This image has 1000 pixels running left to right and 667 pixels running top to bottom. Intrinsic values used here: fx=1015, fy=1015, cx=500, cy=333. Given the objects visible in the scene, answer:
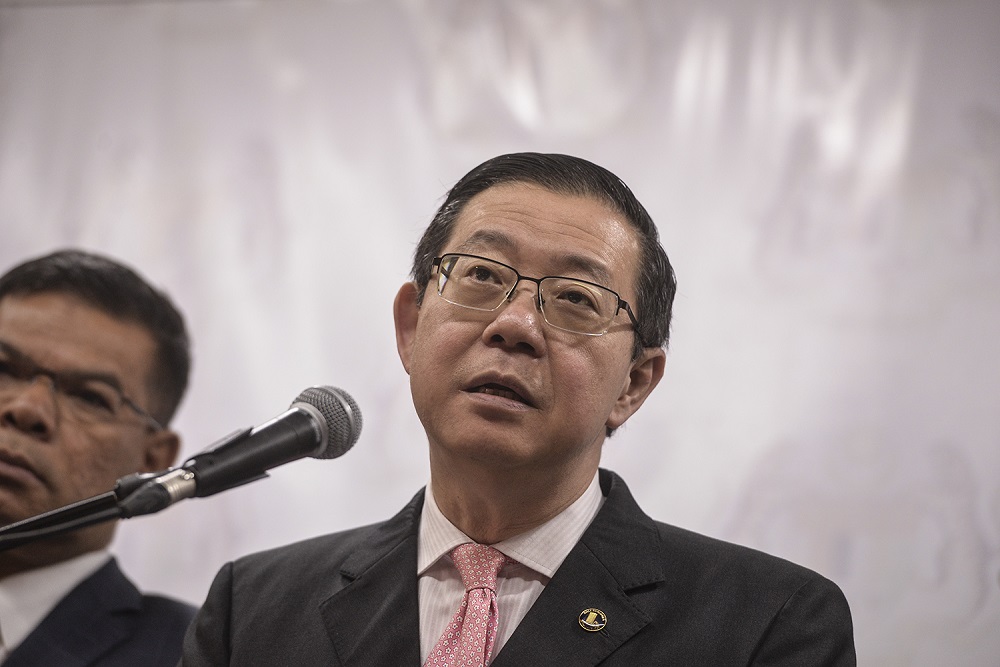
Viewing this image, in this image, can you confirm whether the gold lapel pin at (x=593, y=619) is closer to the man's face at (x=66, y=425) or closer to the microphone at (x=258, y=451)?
the microphone at (x=258, y=451)

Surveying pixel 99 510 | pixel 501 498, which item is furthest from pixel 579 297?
pixel 99 510

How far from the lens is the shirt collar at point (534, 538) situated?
6.23ft

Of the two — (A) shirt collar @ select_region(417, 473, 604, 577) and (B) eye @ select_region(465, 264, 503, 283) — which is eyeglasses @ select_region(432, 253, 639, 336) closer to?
(B) eye @ select_region(465, 264, 503, 283)

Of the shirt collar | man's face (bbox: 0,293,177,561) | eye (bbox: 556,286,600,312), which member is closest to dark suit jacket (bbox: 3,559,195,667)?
man's face (bbox: 0,293,177,561)

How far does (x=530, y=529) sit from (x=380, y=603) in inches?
12.5

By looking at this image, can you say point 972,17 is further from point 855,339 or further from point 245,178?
point 245,178

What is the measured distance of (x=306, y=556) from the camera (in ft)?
7.00

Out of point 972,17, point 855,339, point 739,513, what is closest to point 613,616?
point 739,513

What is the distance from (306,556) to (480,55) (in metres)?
2.16

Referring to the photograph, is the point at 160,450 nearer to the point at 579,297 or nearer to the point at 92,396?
the point at 92,396

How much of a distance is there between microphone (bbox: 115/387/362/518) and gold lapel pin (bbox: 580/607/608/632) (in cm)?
53

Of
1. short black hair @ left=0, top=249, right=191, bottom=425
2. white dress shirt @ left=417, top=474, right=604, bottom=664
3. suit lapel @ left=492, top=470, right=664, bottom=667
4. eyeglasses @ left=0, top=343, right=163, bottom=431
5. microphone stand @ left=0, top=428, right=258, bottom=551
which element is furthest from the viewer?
short black hair @ left=0, top=249, right=191, bottom=425

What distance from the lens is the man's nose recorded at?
243 cm

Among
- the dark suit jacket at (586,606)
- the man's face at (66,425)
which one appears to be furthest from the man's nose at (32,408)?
the dark suit jacket at (586,606)
